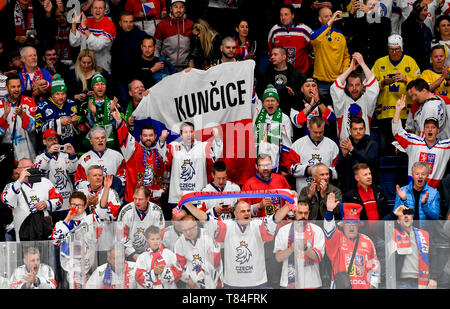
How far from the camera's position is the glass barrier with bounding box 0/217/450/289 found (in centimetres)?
918

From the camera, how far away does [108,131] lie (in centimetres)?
1262

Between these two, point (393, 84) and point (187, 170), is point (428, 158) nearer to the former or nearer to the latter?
point (393, 84)

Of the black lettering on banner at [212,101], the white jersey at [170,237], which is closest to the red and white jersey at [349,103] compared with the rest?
the black lettering on banner at [212,101]

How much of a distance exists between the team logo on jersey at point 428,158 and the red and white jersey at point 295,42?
94.2 inches

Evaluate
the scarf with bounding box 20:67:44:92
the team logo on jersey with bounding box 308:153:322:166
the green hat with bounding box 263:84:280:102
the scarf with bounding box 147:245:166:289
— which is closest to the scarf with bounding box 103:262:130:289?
the scarf with bounding box 147:245:166:289

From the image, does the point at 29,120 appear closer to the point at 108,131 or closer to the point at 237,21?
the point at 108,131

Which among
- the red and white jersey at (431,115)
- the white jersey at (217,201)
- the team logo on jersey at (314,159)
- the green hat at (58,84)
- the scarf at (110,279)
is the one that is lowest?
the scarf at (110,279)

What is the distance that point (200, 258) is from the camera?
9.29 m

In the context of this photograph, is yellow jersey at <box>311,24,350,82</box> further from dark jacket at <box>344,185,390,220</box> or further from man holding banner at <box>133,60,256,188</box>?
dark jacket at <box>344,185,390,220</box>

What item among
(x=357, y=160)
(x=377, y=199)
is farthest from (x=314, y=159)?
(x=377, y=199)

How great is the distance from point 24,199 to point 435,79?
549 centimetres

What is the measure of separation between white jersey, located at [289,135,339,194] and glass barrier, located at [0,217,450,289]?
8.24 ft

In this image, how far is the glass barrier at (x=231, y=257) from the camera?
918cm

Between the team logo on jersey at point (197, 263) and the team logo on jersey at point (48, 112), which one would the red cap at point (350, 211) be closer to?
the team logo on jersey at point (197, 263)
